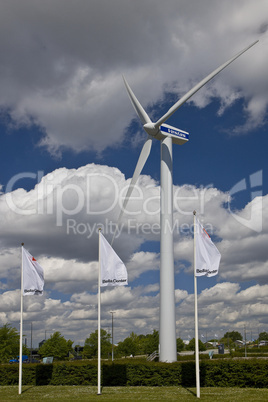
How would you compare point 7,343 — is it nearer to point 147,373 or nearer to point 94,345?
point 94,345

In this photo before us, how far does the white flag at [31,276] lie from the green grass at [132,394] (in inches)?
300

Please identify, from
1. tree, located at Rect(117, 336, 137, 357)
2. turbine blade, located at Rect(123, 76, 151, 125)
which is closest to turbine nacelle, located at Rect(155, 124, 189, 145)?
turbine blade, located at Rect(123, 76, 151, 125)

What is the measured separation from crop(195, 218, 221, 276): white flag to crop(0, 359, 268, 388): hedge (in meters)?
9.18

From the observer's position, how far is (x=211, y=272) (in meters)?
31.6

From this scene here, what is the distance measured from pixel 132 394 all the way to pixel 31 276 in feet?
39.1

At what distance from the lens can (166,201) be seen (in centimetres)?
4631

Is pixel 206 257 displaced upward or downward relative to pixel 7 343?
upward

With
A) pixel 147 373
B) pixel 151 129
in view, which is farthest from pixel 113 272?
pixel 151 129

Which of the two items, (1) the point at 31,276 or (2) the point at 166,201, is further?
(2) the point at 166,201

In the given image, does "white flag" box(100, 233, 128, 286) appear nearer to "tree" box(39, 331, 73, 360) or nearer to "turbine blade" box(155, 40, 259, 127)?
"turbine blade" box(155, 40, 259, 127)

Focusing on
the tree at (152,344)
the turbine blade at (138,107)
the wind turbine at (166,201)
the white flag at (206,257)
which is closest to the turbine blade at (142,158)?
the wind turbine at (166,201)

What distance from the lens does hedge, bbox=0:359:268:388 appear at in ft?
115

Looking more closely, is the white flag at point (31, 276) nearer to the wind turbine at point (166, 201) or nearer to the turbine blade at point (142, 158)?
the wind turbine at point (166, 201)

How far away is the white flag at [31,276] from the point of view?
117 ft
